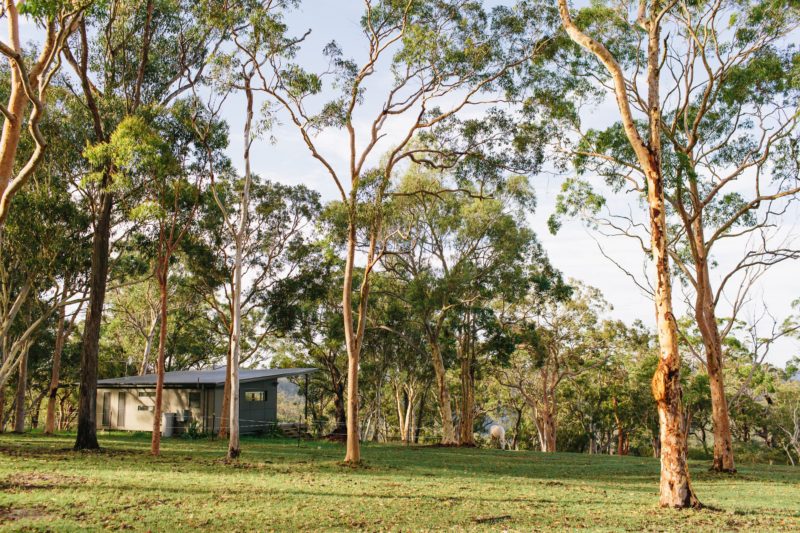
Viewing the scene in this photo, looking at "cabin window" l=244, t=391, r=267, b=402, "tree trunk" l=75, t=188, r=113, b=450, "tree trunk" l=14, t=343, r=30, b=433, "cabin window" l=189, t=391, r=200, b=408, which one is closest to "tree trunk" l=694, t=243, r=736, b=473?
"tree trunk" l=75, t=188, r=113, b=450

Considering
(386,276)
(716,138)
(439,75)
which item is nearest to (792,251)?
(716,138)

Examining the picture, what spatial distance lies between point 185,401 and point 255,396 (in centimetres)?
338

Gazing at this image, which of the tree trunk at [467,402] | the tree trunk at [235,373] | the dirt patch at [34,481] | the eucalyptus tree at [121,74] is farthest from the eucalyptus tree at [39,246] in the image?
the tree trunk at [467,402]

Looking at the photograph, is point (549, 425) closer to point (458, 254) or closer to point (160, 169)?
point (458, 254)

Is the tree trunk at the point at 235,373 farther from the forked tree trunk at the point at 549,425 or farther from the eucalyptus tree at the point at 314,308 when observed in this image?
the forked tree trunk at the point at 549,425

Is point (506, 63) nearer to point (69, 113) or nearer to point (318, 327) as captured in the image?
point (69, 113)

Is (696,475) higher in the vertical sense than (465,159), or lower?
lower

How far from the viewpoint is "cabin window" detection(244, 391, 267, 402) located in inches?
1240

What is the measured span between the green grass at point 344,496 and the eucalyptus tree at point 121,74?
3.52 metres

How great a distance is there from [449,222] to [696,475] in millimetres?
14104

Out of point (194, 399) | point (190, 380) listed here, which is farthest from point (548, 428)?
point (190, 380)

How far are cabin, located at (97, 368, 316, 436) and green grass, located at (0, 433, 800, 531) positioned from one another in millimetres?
11511

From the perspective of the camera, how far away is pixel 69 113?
2120 cm

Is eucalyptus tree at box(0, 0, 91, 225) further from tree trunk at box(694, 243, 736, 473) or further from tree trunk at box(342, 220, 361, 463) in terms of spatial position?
tree trunk at box(694, 243, 736, 473)
